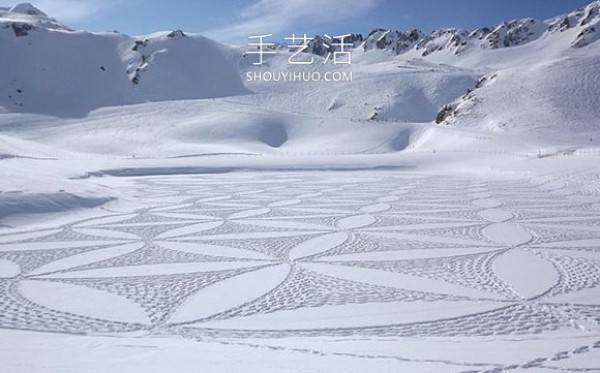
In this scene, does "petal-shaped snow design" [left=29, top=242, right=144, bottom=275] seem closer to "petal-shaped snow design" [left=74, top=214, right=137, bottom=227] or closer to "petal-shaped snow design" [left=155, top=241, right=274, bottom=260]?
"petal-shaped snow design" [left=155, top=241, right=274, bottom=260]

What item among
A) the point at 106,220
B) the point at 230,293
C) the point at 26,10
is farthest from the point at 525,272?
the point at 26,10

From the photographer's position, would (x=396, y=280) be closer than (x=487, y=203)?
Yes

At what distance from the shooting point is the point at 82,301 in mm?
5488

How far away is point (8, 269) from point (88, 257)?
3.17 feet

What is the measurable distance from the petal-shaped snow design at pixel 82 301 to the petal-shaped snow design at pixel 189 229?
2.82 meters

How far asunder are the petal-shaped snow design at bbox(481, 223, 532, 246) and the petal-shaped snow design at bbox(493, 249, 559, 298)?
647 mm

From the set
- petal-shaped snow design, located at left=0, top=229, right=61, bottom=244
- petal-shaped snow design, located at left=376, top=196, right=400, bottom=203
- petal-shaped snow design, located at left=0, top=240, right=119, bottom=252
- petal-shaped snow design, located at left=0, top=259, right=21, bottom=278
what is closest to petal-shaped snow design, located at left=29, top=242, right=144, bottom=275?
petal-shaped snow design, located at left=0, top=259, right=21, bottom=278

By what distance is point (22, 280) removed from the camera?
6234 mm

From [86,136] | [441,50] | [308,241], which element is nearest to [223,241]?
[308,241]

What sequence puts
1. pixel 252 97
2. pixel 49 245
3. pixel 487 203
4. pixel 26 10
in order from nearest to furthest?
pixel 49 245
pixel 487 203
pixel 252 97
pixel 26 10

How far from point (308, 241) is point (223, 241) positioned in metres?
1.28

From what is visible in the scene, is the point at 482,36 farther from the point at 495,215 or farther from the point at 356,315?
the point at 356,315

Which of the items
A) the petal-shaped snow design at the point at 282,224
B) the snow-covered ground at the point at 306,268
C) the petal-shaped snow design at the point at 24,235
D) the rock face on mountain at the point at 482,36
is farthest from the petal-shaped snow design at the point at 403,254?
the rock face on mountain at the point at 482,36

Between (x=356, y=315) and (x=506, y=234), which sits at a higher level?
(x=506, y=234)
